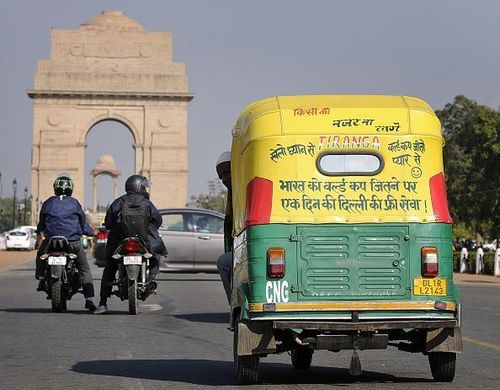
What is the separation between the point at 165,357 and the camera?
35.7ft

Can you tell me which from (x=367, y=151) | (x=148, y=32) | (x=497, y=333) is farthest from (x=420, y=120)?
(x=148, y=32)

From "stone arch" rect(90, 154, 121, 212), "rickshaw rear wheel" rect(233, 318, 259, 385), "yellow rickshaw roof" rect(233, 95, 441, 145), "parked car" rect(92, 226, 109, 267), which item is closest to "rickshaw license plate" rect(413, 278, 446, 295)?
"yellow rickshaw roof" rect(233, 95, 441, 145)

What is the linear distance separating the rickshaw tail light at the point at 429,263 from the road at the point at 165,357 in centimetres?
72

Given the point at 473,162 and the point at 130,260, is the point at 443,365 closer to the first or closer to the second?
the point at 130,260

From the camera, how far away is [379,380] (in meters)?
9.06

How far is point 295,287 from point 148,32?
3433 inches

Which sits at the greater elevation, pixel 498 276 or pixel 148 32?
pixel 148 32

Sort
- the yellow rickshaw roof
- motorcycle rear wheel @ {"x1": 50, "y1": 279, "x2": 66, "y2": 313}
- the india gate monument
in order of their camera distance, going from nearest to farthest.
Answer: the yellow rickshaw roof
motorcycle rear wheel @ {"x1": 50, "y1": 279, "x2": 66, "y2": 313}
the india gate monument

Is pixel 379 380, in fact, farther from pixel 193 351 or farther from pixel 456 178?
pixel 456 178

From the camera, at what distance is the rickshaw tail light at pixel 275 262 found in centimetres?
858

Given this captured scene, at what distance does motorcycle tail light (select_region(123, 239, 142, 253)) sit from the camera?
1585 centimetres

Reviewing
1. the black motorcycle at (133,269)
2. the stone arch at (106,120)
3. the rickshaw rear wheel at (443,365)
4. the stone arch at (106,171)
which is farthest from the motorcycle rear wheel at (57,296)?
the stone arch at (106,171)

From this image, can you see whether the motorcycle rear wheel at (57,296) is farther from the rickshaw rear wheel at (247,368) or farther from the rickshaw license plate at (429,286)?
the rickshaw license plate at (429,286)

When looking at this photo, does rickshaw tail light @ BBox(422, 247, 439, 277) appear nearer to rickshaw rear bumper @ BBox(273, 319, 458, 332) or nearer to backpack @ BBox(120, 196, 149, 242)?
rickshaw rear bumper @ BBox(273, 319, 458, 332)
